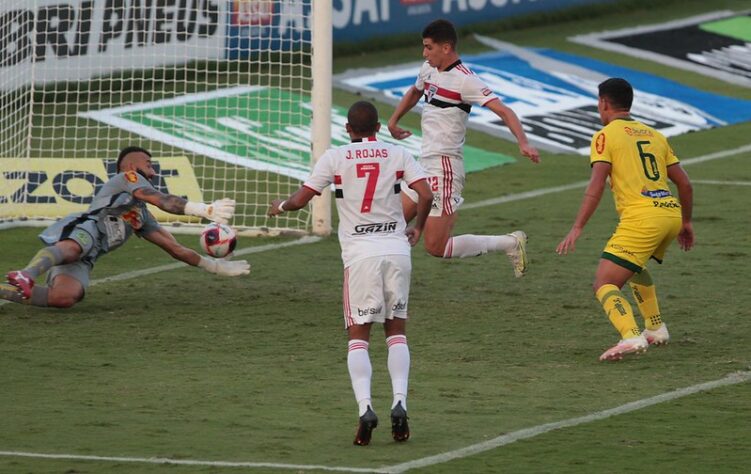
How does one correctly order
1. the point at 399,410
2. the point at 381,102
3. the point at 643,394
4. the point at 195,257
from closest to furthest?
the point at 399,410
the point at 643,394
the point at 195,257
the point at 381,102

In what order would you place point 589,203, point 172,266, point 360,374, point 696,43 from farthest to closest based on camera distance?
point 696,43
point 172,266
point 589,203
point 360,374

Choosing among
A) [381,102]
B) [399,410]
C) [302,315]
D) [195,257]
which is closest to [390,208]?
[399,410]

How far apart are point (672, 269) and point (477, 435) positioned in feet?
18.2

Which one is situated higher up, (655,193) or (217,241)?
(655,193)

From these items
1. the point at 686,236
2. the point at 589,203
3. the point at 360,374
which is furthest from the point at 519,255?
the point at 360,374

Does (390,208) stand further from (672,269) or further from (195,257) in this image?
(672,269)

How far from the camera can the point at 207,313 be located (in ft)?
37.8

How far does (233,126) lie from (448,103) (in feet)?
22.3

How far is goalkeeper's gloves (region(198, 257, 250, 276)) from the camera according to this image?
40.1ft

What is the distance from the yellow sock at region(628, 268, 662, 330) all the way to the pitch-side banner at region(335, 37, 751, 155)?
8990mm

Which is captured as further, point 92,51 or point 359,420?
point 92,51

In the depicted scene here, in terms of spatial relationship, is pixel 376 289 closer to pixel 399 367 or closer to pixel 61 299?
pixel 399 367

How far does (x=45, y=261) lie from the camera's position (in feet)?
37.3

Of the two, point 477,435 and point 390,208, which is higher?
point 390,208
